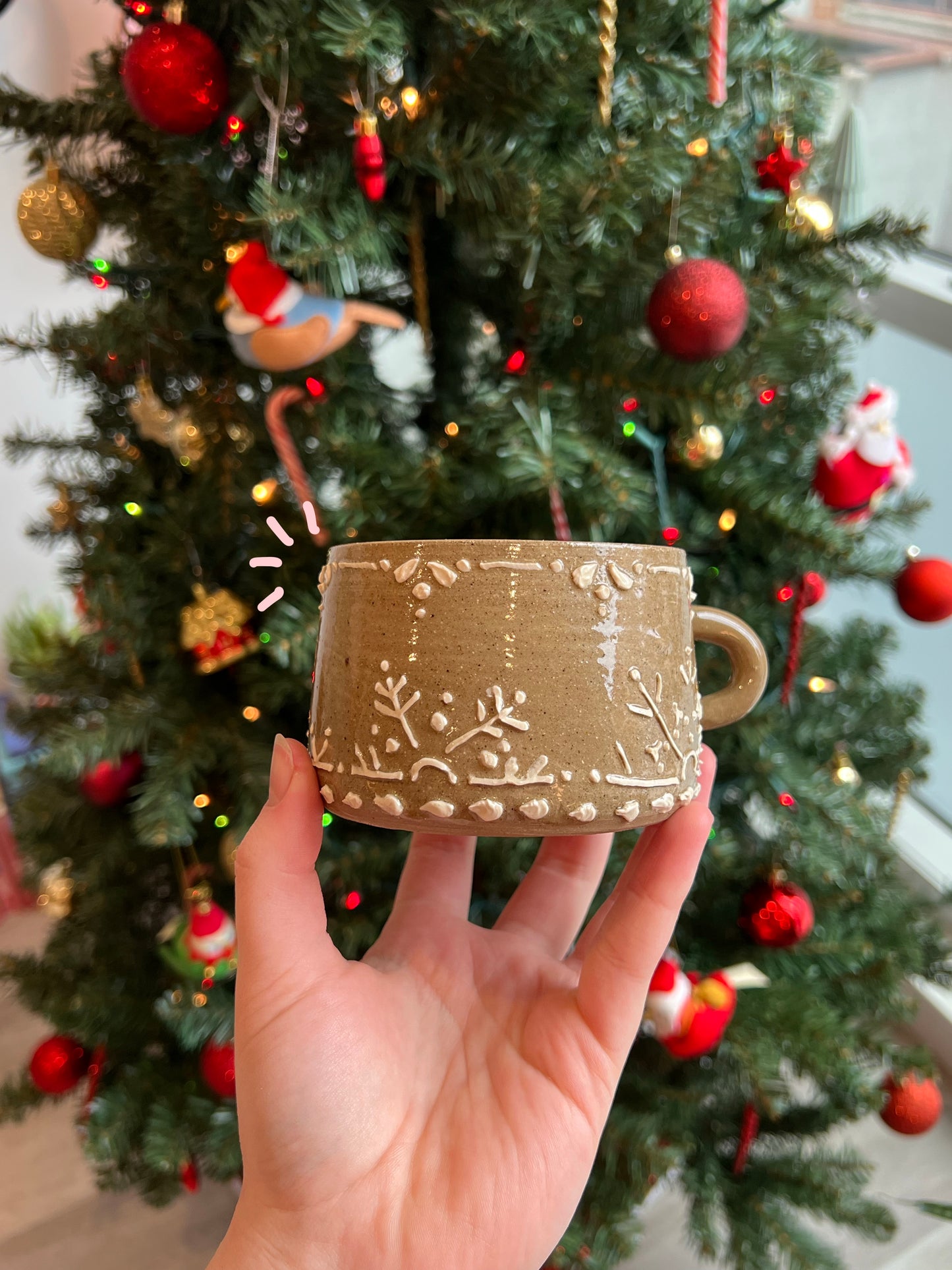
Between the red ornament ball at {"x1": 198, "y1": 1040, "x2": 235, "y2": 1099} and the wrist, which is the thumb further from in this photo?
the red ornament ball at {"x1": 198, "y1": 1040, "x2": 235, "y2": 1099}

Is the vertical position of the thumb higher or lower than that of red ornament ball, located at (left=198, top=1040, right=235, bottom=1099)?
higher

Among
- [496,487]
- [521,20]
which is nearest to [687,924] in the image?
[496,487]

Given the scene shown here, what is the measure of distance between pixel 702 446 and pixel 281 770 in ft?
1.73

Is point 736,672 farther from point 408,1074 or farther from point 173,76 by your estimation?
point 173,76

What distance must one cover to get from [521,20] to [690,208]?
21 centimetres

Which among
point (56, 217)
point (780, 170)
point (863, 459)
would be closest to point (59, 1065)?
point (56, 217)

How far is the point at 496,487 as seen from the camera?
0.74 metres

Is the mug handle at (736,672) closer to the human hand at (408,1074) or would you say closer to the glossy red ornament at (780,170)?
the human hand at (408,1074)

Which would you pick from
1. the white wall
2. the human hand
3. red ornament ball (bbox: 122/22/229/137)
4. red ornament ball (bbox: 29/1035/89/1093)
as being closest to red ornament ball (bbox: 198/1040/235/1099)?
red ornament ball (bbox: 29/1035/89/1093)

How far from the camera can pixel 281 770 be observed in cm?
55

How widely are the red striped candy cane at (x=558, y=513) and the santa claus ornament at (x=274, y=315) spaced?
0.25 metres

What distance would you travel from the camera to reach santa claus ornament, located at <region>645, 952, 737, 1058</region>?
2.52 feet

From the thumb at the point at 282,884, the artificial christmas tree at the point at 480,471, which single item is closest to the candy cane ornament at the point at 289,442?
the artificial christmas tree at the point at 480,471

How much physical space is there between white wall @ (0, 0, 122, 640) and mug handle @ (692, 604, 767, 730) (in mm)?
933
